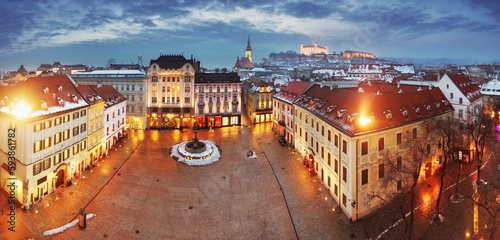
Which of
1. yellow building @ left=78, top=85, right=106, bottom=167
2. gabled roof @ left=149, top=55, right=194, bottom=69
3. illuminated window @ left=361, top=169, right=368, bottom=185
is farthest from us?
gabled roof @ left=149, top=55, right=194, bottom=69

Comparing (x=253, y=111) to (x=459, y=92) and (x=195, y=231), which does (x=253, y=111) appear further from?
(x=195, y=231)

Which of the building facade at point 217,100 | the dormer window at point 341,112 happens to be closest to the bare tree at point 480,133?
the dormer window at point 341,112

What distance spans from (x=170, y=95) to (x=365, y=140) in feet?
175

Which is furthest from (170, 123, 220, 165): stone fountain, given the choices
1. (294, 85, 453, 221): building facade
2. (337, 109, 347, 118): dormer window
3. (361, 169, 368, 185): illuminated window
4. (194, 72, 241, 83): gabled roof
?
(361, 169, 368, 185): illuminated window

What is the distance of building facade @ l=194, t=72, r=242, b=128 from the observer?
7131cm

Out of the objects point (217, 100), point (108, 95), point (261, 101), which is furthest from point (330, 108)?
point (108, 95)

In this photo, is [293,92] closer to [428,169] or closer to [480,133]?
[428,169]

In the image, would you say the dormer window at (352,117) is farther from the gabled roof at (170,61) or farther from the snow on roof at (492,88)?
the snow on roof at (492,88)

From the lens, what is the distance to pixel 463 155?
42.8 metres

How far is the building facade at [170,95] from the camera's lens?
69.2 meters

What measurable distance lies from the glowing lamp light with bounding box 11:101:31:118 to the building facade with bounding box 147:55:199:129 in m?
37.2

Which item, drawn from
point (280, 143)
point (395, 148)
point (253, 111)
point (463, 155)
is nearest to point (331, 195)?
point (395, 148)

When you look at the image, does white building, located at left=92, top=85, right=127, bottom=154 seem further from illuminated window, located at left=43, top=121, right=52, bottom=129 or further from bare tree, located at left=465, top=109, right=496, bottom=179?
bare tree, located at left=465, top=109, right=496, bottom=179

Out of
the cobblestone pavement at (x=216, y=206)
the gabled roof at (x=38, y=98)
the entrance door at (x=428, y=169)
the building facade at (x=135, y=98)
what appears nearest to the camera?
the cobblestone pavement at (x=216, y=206)
